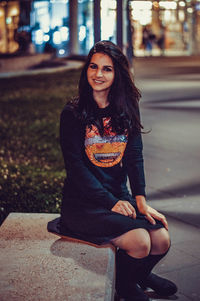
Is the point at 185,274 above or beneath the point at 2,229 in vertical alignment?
beneath

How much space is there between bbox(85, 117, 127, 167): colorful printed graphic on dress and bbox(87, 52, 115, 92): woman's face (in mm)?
212

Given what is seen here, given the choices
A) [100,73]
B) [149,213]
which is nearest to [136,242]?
[149,213]

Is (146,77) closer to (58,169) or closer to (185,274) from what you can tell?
(58,169)

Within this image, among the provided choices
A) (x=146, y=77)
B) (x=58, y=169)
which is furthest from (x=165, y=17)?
(x=58, y=169)

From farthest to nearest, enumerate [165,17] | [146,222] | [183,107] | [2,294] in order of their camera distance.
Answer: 1. [165,17]
2. [183,107]
3. [146,222]
4. [2,294]

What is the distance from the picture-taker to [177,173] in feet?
20.9

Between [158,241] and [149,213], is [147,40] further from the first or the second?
[158,241]

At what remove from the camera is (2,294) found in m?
2.99

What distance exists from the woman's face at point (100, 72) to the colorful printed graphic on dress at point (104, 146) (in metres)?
0.21

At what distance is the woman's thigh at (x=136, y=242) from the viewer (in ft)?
10.9

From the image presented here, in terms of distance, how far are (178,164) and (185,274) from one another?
296 cm

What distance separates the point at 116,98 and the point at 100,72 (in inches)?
7.8

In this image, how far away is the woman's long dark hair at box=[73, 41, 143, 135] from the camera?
11.7 ft

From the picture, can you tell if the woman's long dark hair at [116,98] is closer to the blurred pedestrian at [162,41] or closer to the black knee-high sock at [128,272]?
the black knee-high sock at [128,272]
